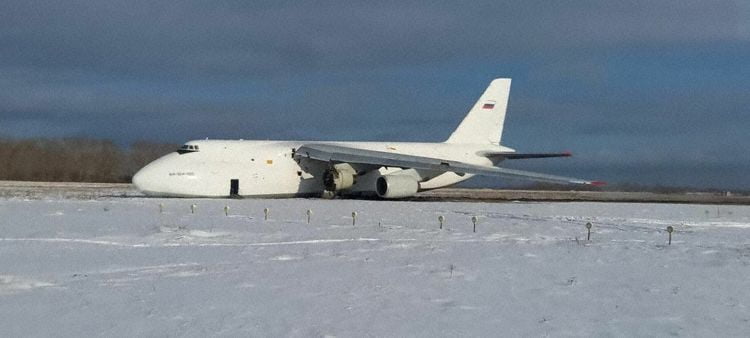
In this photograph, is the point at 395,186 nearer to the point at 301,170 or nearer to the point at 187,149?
the point at 301,170

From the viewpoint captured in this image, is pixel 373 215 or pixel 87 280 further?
pixel 373 215

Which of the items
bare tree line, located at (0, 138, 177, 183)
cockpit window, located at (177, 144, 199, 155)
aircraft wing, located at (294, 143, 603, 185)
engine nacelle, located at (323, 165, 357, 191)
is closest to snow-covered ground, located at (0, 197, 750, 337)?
aircraft wing, located at (294, 143, 603, 185)

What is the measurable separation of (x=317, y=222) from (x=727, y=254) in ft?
34.4

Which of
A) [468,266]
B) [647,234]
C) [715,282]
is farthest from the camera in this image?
[647,234]

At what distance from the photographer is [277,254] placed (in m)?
14.4

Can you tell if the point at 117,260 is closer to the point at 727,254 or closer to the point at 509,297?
the point at 509,297

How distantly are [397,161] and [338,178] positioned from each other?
2882mm

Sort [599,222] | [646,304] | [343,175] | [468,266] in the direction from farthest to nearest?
[343,175] < [599,222] < [468,266] < [646,304]

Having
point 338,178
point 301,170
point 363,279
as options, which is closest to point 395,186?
point 338,178

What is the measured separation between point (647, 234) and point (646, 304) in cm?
1011

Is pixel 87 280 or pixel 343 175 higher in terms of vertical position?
pixel 343 175

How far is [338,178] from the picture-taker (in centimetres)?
3572

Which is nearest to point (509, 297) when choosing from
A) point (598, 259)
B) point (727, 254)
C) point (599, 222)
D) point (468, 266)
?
point (468, 266)

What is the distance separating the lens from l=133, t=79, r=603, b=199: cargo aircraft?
108 feet
